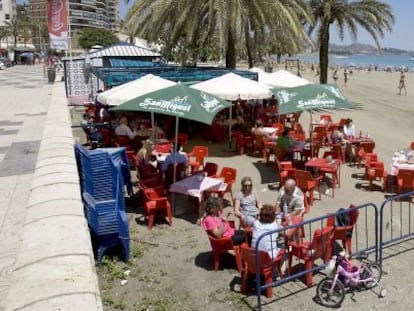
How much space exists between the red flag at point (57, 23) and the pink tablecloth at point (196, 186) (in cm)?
1556

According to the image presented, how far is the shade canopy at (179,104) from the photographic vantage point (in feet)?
26.9

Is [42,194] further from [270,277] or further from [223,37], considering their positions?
[223,37]

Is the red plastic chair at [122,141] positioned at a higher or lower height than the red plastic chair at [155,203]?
higher

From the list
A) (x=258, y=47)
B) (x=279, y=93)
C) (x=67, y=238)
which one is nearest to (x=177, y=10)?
(x=258, y=47)

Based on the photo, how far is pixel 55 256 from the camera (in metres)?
3.15

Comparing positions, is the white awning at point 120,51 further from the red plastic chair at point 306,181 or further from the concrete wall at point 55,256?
the concrete wall at point 55,256

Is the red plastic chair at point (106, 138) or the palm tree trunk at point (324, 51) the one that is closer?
the red plastic chair at point (106, 138)

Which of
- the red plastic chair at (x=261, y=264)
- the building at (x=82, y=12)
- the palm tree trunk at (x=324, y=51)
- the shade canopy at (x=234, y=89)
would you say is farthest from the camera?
the building at (x=82, y=12)

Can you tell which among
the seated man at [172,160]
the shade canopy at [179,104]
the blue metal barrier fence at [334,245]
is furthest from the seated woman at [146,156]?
the blue metal barrier fence at [334,245]

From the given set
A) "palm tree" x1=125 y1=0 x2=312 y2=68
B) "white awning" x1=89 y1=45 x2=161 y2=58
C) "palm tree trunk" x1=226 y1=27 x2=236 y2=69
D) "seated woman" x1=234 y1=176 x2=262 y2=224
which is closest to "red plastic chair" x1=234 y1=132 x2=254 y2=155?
"palm tree" x1=125 y1=0 x2=312 y2=68

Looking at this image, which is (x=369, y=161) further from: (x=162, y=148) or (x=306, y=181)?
(x=162, y=148)

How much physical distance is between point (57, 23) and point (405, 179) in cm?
1801

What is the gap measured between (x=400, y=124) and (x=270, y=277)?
54.6 feet

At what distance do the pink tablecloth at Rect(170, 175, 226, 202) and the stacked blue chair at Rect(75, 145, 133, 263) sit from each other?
154 cm
